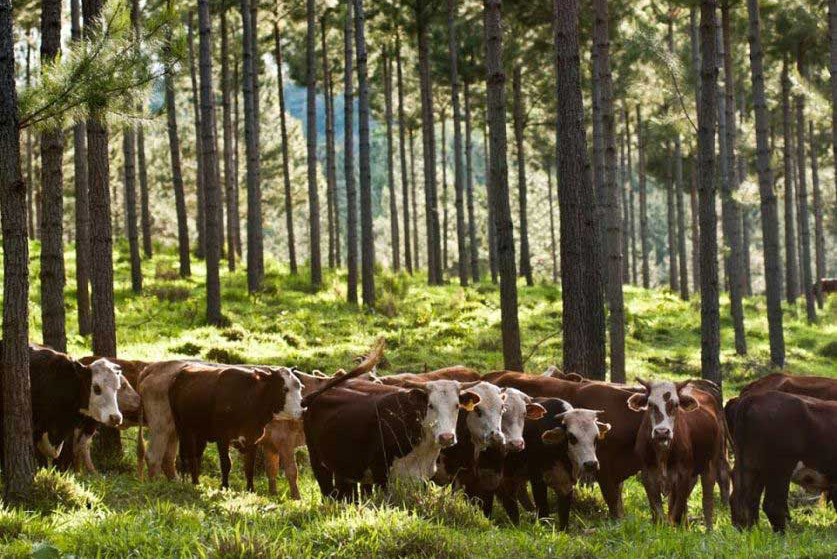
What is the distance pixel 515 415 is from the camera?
33.7ft

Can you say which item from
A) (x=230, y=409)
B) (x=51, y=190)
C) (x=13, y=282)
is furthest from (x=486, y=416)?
(x=51, y=190)

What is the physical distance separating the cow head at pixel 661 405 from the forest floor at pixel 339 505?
3.62 feet

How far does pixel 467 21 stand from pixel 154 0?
11618 millimetres

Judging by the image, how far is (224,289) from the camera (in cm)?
2683

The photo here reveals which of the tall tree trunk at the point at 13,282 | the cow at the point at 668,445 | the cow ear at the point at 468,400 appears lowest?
the cow at the point at 668,445

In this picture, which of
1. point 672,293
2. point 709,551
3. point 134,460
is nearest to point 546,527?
point 709,551

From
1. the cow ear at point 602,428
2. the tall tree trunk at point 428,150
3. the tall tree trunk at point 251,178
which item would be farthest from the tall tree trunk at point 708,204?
the tall tree trunk at point 428,150

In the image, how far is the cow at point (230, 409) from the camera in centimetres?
1149

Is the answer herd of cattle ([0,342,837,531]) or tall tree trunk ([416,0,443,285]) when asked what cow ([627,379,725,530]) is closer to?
herd of cattle ([0,342,837,531])

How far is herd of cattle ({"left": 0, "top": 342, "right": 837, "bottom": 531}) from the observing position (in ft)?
32.6

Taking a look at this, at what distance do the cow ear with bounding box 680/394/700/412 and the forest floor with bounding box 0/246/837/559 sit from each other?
4.23 ft

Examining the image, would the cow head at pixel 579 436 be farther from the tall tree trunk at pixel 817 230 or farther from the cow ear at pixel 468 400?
the tall tree trunk at pixel 817 230

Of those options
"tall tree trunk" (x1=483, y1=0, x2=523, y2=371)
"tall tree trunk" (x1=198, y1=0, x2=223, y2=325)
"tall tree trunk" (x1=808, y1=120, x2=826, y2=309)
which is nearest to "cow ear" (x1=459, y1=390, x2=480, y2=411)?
"tall tree trunk" (x1=483, y1=0, x2=523, y2=371)

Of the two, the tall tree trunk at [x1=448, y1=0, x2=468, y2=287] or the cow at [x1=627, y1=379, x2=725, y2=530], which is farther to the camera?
the tall tree trunk at [x1=448, y1=0, x2=468, y2=287]
